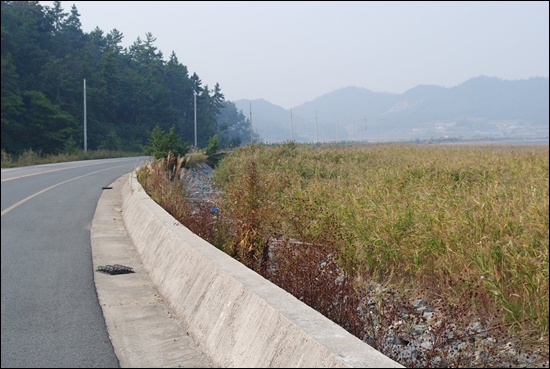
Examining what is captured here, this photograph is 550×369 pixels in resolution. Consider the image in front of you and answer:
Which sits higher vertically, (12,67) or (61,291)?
(12,67)

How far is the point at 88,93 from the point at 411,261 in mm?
33051

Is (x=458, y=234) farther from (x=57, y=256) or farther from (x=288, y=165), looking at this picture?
(x=288, y=165)

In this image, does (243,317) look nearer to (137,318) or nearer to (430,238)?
(137,318)

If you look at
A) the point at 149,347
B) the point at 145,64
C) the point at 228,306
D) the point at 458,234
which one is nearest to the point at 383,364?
the point at 228,306

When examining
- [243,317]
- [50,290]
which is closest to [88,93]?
[50,290]

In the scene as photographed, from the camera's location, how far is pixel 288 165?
73.4 feet

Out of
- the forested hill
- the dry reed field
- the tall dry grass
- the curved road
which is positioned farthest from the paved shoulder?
the forested hill

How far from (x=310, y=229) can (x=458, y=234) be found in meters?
2.39

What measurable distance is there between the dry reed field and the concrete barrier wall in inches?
32.8

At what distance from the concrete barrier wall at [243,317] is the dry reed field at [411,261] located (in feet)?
2.73

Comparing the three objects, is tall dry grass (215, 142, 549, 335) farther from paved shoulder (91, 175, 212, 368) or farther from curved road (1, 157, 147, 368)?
curved road (1, 157, 147, 368)

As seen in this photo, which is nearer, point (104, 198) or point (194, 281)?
point (194, 281)

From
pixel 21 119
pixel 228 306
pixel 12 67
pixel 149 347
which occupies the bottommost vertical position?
pixel 149 347

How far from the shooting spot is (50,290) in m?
7.07
